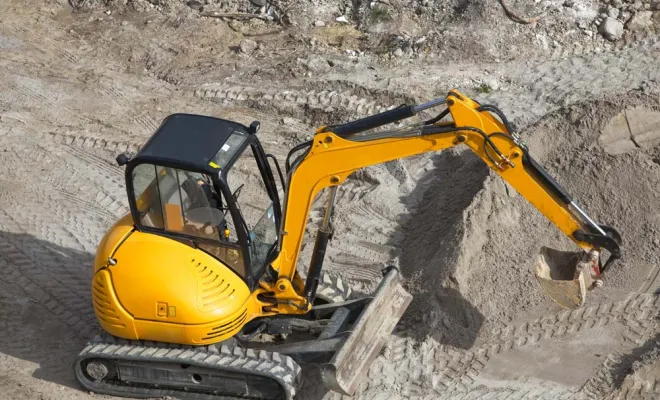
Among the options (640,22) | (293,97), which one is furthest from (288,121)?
(640,22)

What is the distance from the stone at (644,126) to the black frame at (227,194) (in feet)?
14.9

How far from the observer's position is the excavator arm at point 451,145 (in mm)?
6094

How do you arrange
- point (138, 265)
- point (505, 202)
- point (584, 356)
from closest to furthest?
point (138, 265) → point (584, 356) → point (505, 202)

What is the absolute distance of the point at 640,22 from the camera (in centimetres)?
1160

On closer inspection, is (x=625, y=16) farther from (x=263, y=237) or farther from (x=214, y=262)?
(x=214, y=262)

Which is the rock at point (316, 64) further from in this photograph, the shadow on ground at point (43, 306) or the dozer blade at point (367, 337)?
the dozer blade at point (367, 337)

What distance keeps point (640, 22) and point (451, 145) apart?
6739mm

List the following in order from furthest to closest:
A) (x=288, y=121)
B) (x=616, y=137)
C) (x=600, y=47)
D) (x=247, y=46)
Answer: (x=247, y=46) → (x=600, y=47) → (x=288, y=121) → (x=616, y=137)

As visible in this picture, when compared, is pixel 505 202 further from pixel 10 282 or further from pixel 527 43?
pixel 10 282

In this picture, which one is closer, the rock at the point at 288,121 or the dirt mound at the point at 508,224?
the dirt mound at the point at 508,224

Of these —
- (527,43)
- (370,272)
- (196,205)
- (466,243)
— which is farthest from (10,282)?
(527,43)

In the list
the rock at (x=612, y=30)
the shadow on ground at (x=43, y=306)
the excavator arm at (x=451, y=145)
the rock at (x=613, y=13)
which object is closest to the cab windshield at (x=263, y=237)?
the excavator arm at (x=451, y=145)

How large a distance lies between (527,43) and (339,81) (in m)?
2.69

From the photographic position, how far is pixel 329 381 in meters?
6.70
